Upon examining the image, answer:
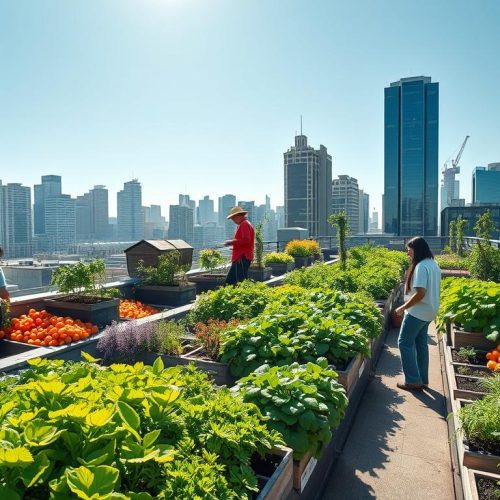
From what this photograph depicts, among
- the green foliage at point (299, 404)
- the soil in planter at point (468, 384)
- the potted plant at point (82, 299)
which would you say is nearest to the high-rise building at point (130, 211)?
the potted plant at point (82, 299)

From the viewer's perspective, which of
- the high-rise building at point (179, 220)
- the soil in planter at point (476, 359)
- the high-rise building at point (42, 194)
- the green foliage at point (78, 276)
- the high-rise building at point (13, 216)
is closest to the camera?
the soil in planter at point (476, 359)

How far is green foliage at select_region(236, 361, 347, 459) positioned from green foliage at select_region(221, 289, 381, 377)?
0.68 m

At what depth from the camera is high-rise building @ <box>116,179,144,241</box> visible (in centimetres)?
9131

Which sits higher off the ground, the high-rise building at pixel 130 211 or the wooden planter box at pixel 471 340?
the high-rise building at pixel 130 211

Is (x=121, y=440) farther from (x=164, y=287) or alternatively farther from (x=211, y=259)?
(x=211, y=259)

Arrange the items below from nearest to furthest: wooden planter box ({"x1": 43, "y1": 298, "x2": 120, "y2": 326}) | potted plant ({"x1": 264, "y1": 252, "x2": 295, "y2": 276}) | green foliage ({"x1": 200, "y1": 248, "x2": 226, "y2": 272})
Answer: wooden planter box ({"x1": 43, "y1": 298, "x2": 120, "y2": 326}), green foliage ({"x1": 200, "y1": 248, "x2": 226, "y2": 272}), potted plant ({"x1": 264, "y1": 252, "x2": 295, "y2": 276})

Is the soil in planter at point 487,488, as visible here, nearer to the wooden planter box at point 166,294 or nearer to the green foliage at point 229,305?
the green foliage at point 229,305

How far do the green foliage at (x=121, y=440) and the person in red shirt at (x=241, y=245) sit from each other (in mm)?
5212

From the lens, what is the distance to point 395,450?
3303 mm

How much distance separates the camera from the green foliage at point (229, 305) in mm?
4785

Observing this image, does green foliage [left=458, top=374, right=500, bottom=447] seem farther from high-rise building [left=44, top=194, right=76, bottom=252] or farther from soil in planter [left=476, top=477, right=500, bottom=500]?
high-rise building [left=44, top=194, right=76, bottom=252]

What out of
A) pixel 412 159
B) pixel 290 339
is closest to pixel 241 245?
pixel 290 339

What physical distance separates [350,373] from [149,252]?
5.68 metres

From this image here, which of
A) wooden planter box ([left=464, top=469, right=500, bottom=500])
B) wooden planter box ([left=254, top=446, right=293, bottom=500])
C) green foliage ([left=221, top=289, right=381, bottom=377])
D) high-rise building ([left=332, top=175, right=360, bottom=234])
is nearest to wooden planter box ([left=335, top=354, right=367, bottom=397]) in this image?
green foliage ([left=221, top=289, right=381, bottom=377])
